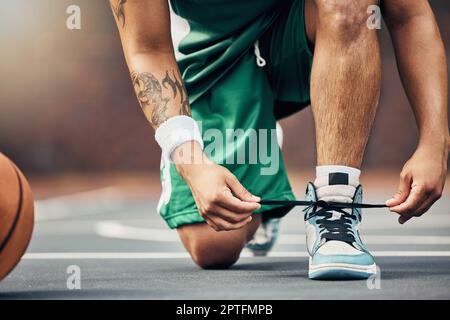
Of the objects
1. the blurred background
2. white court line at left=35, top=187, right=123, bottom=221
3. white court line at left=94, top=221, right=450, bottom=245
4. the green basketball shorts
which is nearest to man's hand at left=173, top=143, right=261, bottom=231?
the green basketball shorts

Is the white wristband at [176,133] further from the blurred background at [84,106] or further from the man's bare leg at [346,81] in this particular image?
the blurred background at [84,106]

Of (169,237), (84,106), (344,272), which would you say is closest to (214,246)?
(344,272)

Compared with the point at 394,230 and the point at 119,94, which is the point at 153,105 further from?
the point at 119,94

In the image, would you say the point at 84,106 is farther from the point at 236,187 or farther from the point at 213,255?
the point at 236,187

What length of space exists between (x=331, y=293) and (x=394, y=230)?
10.0 feet

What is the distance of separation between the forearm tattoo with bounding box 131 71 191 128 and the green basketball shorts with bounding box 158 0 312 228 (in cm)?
49

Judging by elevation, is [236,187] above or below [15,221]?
above

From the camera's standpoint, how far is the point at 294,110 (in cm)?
329

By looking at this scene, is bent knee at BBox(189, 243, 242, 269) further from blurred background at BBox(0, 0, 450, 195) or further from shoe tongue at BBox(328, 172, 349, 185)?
blurred background at BBox(0, 0, 450, 195)

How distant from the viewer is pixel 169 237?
488cm

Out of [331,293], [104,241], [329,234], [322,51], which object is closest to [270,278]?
[329,234]

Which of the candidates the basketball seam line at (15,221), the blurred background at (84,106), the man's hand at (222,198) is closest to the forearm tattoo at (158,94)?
the man's hand at (222,198)

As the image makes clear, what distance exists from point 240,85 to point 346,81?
70 cm

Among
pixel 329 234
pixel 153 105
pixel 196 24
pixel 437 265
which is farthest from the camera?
pixel 196 24
